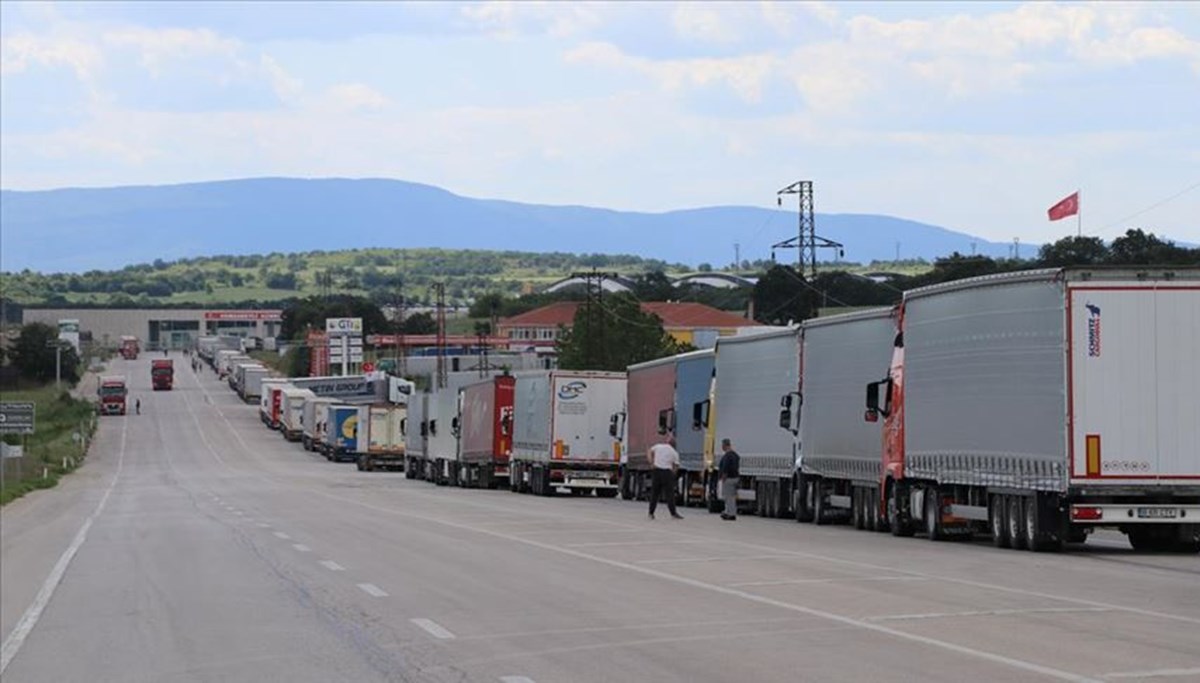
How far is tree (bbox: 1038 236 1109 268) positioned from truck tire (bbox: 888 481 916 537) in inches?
1693

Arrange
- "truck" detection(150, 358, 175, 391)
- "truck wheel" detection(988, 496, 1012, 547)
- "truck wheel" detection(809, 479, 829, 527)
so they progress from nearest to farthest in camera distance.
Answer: "truck wheel" detection(988, 496, 1012, 547) < "truck wheel" detection(809, 479, 829, 527) < "truck" detection(150, 358, 175, 391)

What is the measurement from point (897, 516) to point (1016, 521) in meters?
5.39

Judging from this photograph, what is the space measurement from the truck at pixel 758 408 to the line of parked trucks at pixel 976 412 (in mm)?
64

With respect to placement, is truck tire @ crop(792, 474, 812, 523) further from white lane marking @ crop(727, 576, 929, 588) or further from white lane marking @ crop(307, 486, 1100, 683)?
white lane marking @ crop(727, 576, 929, 588)

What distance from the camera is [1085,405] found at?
2570cm

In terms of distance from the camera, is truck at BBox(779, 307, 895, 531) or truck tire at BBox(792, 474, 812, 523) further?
truck tire at BBox(792, 474, 812, 523)

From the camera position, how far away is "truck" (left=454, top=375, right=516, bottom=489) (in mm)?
65125

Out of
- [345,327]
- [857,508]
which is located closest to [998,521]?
[857,508]

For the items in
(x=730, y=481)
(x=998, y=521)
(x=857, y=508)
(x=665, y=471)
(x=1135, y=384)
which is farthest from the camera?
(x=730, y=481)

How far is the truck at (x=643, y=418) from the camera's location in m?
50.4

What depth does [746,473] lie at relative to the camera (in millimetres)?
43188

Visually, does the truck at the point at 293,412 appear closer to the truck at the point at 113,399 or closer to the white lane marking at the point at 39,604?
the truck at the point at 113,399

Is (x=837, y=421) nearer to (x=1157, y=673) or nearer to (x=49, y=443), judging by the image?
(x=1157, y=673)

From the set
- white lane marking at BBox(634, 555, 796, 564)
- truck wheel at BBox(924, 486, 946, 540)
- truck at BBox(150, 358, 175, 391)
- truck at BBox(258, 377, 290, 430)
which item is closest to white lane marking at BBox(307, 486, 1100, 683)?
white lane marking at BBox(634, 555, 796, 564)
